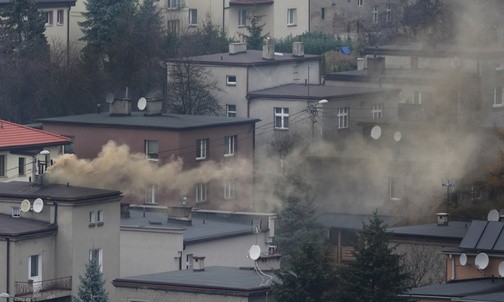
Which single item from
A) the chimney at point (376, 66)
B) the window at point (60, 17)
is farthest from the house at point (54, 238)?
the window at point (60, 17)

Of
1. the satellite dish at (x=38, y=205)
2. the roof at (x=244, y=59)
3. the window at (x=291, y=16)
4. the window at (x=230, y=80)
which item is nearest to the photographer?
the satellite dish at (x=38, y=205)

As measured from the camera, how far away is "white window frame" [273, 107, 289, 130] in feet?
256

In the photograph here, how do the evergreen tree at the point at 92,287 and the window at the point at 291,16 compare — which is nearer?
the evergreen tree at the point at 92,287

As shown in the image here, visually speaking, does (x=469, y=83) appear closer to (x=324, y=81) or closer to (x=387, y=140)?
(x=387, y=140)

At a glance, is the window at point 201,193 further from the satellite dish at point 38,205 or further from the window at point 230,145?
the satellite dish at point 38,205

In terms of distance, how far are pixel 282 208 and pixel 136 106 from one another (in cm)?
1258

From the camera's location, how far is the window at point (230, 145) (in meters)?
73.9

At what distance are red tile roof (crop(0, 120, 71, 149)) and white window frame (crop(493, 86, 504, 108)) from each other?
13373 mm

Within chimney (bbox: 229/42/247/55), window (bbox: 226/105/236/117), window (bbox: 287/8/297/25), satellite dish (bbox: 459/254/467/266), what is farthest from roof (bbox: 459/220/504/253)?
window (bbox: 287/8/297/25)

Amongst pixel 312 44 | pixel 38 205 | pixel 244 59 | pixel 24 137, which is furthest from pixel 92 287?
pixel 312 44

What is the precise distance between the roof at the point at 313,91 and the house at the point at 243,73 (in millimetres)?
495

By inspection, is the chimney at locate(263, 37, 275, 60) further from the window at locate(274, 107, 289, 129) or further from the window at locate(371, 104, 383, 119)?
the window at locate(371, 104, 383, 119)

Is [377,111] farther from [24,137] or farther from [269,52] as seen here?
[24,137]

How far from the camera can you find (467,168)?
2569 inches
